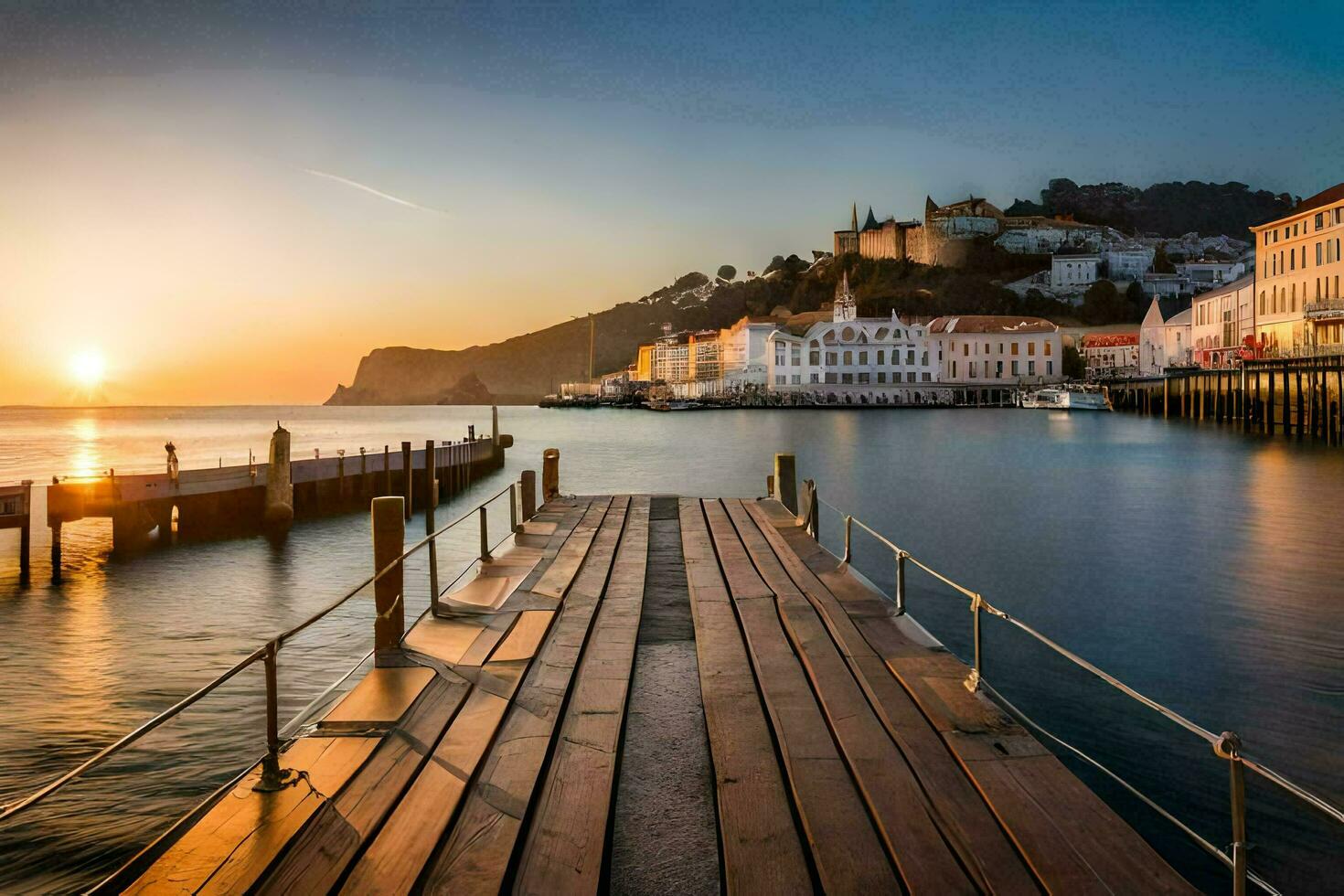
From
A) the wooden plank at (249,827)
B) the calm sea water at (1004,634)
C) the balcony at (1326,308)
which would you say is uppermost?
the balcony at (1326,308)

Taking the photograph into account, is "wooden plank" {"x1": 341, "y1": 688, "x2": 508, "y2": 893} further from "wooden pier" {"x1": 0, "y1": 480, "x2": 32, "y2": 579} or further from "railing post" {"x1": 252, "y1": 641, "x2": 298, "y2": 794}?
"wooden pier" {"x1": 0, "y1": 480, "x2": 32, "y2": 579}

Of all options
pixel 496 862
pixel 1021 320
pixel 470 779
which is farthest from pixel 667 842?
pixel 1021 320

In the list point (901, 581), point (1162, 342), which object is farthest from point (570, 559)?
point (1162, 342)

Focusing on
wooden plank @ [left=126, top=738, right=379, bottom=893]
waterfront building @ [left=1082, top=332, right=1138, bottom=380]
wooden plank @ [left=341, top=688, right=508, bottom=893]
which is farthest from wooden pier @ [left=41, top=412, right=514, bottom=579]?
waterfront building @ [left=1082, top=332, right=1138, bottom=380]

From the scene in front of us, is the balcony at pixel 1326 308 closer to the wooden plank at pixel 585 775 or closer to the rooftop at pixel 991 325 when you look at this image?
the wooden plank at pixel 585 775

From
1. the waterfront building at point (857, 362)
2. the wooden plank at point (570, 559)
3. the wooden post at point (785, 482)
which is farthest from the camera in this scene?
the waterfront building at point (857, 362)

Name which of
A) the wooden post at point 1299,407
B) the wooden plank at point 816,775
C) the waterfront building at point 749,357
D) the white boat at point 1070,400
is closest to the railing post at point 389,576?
the wooden plank at point 816,775

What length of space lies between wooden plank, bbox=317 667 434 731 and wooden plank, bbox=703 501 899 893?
219 centimetres

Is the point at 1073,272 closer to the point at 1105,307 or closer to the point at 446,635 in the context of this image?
the point at 1105,307

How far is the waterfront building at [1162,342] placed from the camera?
91625 mm

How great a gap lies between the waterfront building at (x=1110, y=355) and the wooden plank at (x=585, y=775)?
402 ft

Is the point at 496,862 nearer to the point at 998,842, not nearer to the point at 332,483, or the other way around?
the point at 998,842

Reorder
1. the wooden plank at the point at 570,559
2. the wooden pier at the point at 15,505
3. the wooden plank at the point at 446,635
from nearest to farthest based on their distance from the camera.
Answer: the wooden plank at the point at 446,635 → the wooden plank at the point at 570,559 → the wooden pier at the point at 15,505

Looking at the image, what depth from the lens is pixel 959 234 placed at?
566ft
